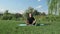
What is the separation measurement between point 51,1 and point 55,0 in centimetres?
47

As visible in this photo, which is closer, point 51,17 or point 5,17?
point 51,17

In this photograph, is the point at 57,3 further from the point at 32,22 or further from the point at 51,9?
the point at 32,22

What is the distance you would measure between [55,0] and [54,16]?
1.81 m

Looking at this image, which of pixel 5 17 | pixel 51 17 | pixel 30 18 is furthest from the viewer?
pixel 5 17

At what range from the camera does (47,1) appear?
20.0 meters

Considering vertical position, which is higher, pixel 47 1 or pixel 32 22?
pixel 47 1

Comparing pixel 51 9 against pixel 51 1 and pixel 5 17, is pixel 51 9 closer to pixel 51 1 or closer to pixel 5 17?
pixel 51 1

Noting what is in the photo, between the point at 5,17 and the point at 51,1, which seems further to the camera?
the point at 5,17

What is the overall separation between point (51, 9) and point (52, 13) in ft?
1.61

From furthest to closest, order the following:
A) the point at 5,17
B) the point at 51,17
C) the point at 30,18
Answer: the point at 5,17 < the point at 51,17 < the point at 30,18

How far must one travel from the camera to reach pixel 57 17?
20.2 m

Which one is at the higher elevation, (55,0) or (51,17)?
(55,0)

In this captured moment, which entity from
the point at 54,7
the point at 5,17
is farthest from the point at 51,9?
the point at 5,17

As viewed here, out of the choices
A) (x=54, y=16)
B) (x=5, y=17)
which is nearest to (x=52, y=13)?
(x=54, y=16)
